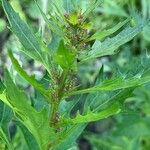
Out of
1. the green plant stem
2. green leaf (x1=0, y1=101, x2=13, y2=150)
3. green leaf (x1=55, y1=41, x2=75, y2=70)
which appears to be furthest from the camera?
green leaf (x1=0, y1=101, x2=13, y2=150)

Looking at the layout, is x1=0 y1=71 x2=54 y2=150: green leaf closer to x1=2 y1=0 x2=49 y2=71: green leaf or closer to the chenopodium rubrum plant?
the chenopodium rubrum plant

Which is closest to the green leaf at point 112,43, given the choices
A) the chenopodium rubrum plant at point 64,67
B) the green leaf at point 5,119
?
the chenopodium rubrum plant at point 64,67

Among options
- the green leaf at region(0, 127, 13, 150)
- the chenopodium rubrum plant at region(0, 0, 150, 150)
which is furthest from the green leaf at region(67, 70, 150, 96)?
the green leaf at region(0, 127, 13, 150)

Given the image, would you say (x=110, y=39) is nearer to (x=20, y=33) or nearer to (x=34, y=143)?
(x=20, y=33)

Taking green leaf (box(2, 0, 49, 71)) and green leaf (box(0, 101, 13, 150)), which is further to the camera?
green leaf (box(0, 101, 13, 150))

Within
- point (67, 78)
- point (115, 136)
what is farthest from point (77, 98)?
point (115, 136)
